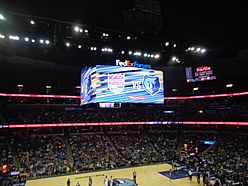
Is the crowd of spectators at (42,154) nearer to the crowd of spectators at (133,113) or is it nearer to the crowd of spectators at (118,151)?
the crowd of spectators at (118,151)

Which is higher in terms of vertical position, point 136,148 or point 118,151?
point 136,148

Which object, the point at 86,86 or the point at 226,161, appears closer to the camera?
the point at 86,86

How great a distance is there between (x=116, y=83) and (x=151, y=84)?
454 centimetres

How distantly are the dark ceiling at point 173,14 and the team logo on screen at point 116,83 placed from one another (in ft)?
20.9

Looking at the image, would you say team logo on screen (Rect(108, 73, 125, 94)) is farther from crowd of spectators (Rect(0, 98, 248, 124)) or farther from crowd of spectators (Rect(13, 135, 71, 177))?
crowd of spectators (Rect(0, 98, 248, 124))

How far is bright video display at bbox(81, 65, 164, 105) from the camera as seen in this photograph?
24.4m

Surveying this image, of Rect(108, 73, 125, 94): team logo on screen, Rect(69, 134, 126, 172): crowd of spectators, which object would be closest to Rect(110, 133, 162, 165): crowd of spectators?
Rect(69, 134, 126, 172): crowd of spectators

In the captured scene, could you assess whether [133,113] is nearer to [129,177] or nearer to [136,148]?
[136,148]

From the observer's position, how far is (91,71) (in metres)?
24.9

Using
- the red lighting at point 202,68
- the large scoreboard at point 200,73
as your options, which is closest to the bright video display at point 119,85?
the large scoreboard at point 200,73

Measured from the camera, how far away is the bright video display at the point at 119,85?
24.4 m

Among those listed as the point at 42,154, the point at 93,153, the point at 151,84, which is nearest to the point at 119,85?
the point at 151,84

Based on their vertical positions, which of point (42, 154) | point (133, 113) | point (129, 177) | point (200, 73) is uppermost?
point (200, 73)

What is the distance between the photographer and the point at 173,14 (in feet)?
55.1
